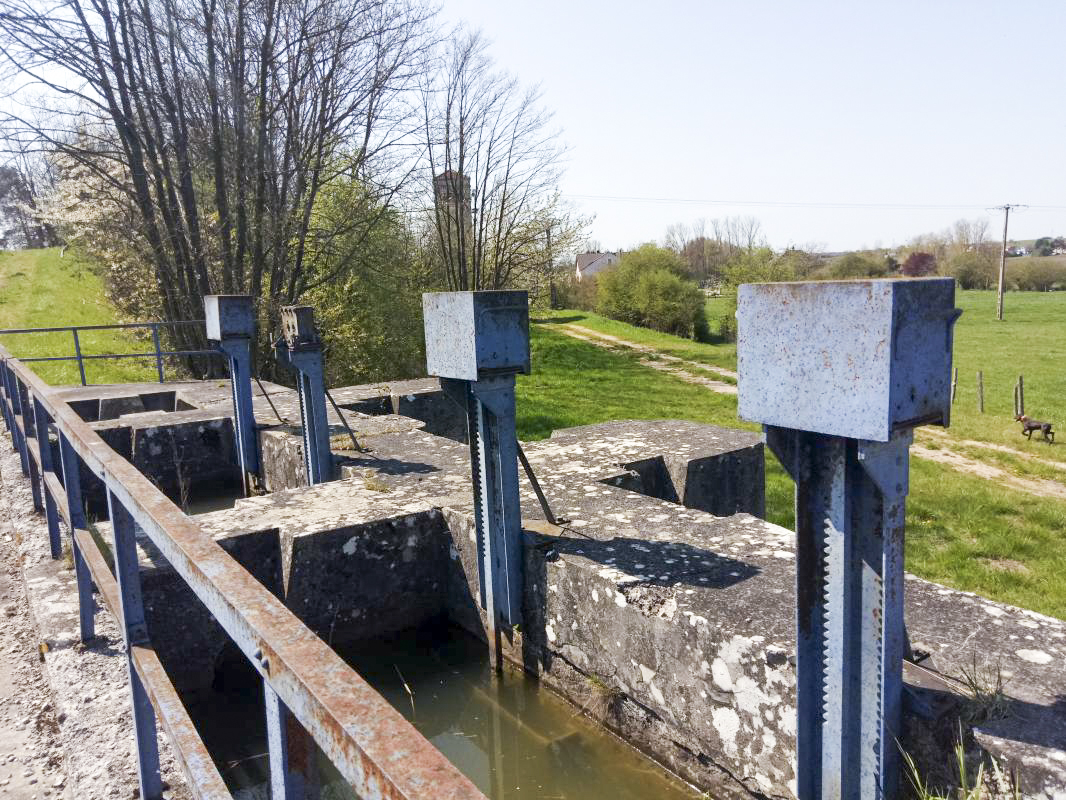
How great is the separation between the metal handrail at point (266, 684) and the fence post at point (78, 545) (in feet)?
2.44

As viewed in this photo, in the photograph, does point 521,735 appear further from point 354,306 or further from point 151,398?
point 354,306

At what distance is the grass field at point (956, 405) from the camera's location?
19.8ft

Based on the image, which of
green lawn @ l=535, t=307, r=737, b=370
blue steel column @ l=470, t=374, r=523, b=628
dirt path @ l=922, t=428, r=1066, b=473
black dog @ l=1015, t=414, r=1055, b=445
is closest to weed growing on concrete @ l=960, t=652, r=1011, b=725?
blue steel column @ l=470, t=374, r=523, b=628

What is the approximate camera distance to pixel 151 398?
9609 mm

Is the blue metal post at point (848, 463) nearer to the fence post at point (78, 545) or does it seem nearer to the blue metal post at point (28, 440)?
the fence post at point (78, 545)

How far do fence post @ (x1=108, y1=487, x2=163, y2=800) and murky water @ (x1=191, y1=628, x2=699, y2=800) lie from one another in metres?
1.13

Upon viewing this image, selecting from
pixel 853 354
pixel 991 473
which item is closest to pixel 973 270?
pixel 991 473

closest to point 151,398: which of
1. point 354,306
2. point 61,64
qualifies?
point 61,64

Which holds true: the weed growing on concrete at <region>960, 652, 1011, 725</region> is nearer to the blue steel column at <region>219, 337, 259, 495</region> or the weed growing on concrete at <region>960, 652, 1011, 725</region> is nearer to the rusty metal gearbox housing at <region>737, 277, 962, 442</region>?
the rusty metal gearbox housing at <region>737, 277, 962, 442</region>

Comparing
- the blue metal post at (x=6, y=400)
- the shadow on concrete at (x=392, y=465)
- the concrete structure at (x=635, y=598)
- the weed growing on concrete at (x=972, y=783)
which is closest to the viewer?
the weed growing on concrete at (x=972, y=783)

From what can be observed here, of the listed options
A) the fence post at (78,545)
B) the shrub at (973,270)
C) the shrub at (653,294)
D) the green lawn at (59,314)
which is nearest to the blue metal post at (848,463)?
the fence post at (78,545)

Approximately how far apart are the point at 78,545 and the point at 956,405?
17.0 m

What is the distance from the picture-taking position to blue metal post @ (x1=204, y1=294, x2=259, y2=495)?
21.0ft

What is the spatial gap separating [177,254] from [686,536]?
11179mm
